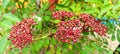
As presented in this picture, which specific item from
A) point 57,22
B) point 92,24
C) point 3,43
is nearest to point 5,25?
point 3,43

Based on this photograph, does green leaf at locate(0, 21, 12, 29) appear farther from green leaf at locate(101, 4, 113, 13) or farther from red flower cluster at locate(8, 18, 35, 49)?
green leaf at locate(101, 4, 113, 13)

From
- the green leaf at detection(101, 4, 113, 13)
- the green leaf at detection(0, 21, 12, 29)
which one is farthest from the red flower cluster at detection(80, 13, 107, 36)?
the green leaf at detection(0, 21, 12, 29)

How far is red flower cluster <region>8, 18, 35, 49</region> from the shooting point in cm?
130

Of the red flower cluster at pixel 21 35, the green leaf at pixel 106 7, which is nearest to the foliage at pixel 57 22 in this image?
the green leaf at pixel 106 7

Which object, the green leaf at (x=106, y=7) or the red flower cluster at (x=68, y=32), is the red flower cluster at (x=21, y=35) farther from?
the green leaf at (x=106, y=7)

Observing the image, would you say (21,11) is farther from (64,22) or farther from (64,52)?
(64,22)

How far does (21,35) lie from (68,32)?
0.62ft

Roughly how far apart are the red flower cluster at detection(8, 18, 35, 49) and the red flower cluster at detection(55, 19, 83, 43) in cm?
13

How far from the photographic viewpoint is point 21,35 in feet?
4.29

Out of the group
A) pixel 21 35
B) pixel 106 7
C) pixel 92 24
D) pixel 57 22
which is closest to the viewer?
pixel 21 35

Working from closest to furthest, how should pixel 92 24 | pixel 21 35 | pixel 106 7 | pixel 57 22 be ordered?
1. pixel 21 35
2. pixel 92 24
3. pixel 57 22
4. pixel 106 7

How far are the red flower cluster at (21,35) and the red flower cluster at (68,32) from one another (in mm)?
126

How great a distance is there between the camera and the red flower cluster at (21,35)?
51.2 inches

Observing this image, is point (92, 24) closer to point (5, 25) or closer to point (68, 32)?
point (68, 32)
